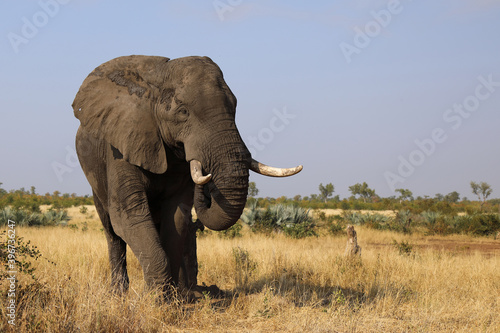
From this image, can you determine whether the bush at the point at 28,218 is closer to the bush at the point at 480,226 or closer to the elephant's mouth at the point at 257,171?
the bush at the point at 480,226

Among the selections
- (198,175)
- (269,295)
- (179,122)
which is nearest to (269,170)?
(198,175)

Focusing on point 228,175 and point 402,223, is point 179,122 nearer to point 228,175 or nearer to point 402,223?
point 228,175

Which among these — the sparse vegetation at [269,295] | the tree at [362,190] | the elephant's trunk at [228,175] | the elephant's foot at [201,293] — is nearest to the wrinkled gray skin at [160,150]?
the elephant's trunk at [228,175]

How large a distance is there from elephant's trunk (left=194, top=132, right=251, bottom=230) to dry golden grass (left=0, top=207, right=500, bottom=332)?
1.16 meters

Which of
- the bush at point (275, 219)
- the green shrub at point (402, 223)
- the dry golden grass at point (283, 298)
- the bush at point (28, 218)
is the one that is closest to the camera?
the dry golden grass at point (283, 298)

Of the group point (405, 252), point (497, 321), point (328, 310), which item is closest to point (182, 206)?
point (328, 310)

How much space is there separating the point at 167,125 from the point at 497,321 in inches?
164

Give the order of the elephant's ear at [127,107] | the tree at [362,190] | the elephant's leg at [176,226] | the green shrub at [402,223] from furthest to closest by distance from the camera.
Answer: the tree at [362,190]
the green shrub at [402,223]
the elephant's leg at [176,226]
the elephant's ear at [127,107]

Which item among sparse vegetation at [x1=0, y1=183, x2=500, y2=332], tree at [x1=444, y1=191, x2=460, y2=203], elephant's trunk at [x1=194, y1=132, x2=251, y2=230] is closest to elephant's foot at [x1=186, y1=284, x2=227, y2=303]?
sparse vegetation at [x1=0, y1=183, x2=500, y2=332]

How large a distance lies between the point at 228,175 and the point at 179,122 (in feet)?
2.56

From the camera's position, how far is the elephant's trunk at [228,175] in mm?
5301

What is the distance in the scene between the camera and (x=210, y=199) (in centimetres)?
573

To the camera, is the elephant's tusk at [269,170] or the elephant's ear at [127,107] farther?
the elephant's ear at [127,107]

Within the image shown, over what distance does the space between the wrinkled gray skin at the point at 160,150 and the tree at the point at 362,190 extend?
2782 inches
